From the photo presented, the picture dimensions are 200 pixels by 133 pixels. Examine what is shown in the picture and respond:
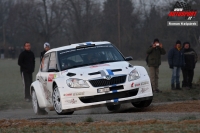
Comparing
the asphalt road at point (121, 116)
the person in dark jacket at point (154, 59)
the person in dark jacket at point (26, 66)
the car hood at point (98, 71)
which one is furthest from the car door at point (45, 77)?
the person in dark jacket at point (154, 59)

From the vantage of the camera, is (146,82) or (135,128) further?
(146,82)

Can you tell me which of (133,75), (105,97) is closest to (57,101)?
(105,97)

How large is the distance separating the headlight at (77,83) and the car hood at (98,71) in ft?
0.29

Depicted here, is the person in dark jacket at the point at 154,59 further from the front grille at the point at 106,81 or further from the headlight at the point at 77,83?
the headlight at the point at 77,83

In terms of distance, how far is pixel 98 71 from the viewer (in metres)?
12.3

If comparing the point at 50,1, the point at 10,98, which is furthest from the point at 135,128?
the point at 50,1

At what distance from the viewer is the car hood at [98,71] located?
12.2 metres

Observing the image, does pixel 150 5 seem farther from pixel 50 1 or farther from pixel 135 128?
pixel 135 128

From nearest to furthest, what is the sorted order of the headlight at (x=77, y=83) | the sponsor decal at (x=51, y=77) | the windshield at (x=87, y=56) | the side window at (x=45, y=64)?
1. the headlight at (x=77, y=83)
2. the sponsor decal at (x=51, y=77)
3. the windshield at (x=87, y=56)
4. the side window at (x=45, y=64)

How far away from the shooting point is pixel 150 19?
283 feet

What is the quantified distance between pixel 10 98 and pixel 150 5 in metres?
67.2

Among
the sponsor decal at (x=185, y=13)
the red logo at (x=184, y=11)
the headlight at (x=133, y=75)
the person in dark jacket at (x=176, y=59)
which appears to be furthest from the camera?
the red logo at (x=184, y=11)

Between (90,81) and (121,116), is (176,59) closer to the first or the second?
(90,81)

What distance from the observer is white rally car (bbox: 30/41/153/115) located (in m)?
12.2
